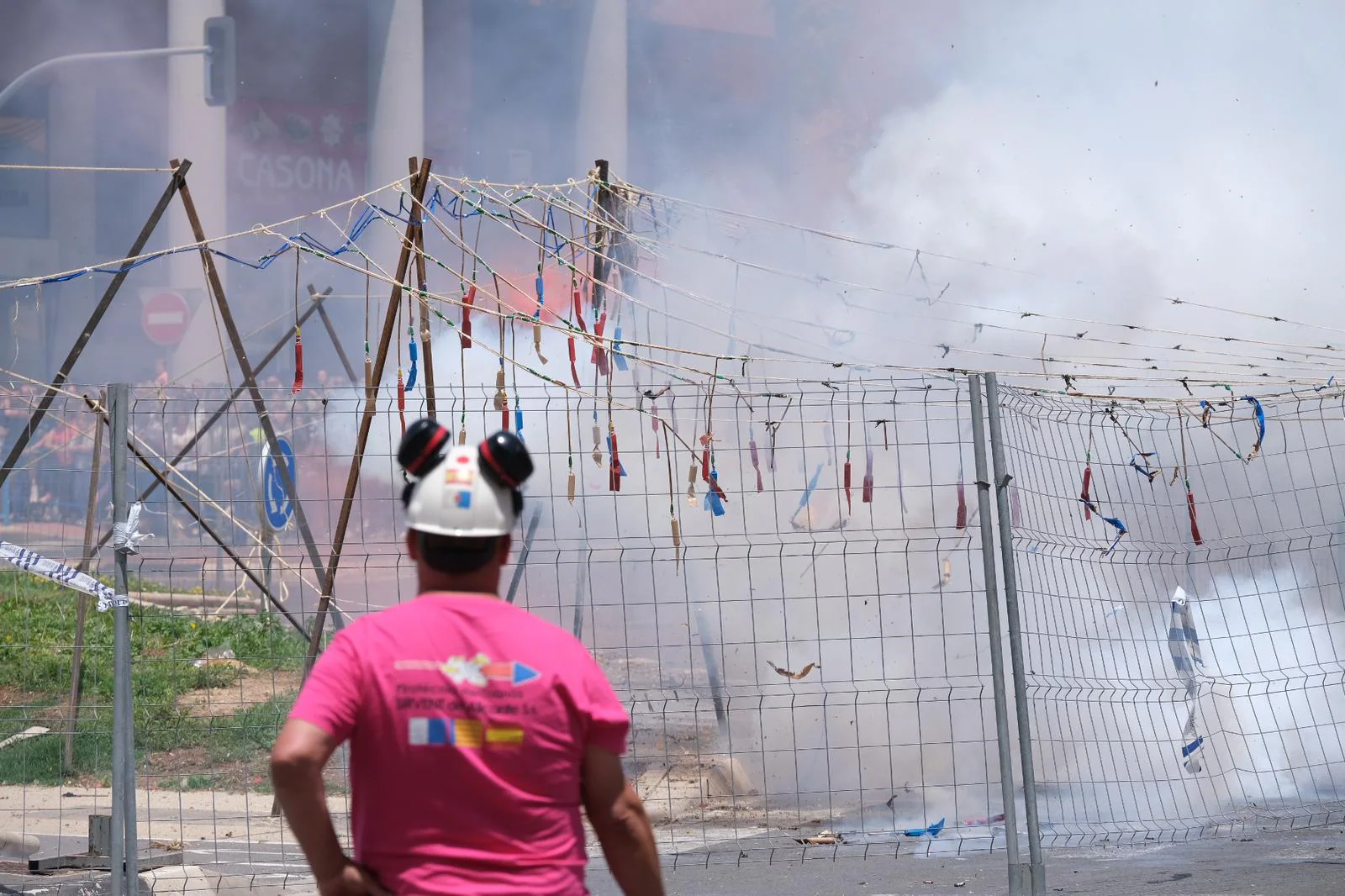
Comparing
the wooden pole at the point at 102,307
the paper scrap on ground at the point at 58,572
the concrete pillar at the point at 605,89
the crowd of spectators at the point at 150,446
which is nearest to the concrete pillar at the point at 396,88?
the concrete pillar at the point at 605,89

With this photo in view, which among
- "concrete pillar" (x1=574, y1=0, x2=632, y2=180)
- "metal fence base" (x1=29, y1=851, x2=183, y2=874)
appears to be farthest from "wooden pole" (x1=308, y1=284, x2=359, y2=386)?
"concrete pillar" (x1=574, y1=0, x2=632, y2=180)

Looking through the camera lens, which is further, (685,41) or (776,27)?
(685,41)

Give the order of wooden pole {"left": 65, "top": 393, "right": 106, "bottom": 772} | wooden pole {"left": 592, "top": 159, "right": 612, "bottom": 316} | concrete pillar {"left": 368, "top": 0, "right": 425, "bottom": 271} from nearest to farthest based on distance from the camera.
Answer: wooden pole {"left": 65, "top": 393, "right": 106, "bottom": 772}, wooden pole {"left": 592, "top": 159, "right": 612, "bottom": 316}, concrete pillar {"left": 368, "top": 0, "right": 425, "bottom": 271}

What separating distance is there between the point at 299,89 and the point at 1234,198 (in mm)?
18228

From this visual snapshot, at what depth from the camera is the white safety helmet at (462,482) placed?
2324 mm

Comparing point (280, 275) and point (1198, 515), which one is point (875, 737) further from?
point (280, 275)

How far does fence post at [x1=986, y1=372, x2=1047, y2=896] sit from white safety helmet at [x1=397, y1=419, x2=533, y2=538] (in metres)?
2.85

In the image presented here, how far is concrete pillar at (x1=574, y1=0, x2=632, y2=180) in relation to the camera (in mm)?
23797

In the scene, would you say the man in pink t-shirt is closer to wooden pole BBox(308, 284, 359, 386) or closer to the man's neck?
the man's neck

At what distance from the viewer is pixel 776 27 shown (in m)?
24.0

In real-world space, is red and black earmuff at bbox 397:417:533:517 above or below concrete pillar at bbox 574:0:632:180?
below

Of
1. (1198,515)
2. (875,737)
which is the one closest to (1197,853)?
(875,737)

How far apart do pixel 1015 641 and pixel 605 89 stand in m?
19.9

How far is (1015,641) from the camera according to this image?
4.97m
